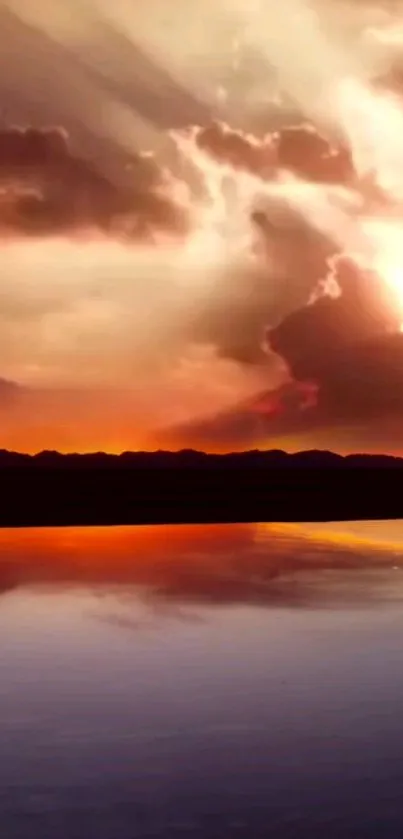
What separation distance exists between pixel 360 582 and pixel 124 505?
1914 centimetres

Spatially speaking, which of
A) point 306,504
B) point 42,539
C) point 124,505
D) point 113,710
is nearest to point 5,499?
point 124,505

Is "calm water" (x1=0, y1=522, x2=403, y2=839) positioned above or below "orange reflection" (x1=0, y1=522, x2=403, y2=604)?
below

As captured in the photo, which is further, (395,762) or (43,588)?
(43,588)

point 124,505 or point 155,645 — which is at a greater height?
point 124,505

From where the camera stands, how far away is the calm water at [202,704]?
5.26 meters

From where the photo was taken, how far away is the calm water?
5.26 meters

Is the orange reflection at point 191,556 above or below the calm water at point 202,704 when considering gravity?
above

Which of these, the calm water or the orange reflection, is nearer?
the calm water

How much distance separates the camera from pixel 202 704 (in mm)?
7109

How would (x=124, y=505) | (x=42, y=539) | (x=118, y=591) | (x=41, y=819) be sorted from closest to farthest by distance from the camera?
(x=41, y=819) < (x=118, y=591) < (x=42, y=539) < (x=124, y=505)

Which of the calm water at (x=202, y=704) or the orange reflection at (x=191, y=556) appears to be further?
the orange reflection at (x=191, y=556)

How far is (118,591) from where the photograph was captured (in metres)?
12.0

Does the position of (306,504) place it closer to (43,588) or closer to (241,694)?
(43,588)

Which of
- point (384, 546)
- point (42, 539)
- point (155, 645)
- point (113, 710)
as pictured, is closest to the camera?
point (113, 710)
